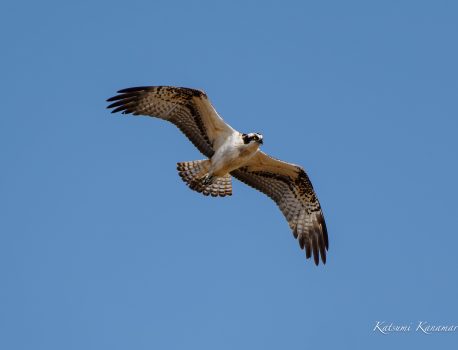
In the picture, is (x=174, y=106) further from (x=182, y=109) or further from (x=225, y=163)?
(x=225, y=163)

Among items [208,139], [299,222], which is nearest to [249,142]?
[208,139]

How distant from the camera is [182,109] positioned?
55.8ft

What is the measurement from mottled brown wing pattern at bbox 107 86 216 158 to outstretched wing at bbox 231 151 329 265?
1.14 m

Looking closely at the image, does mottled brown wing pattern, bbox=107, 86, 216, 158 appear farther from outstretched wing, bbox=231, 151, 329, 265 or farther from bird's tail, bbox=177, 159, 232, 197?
outstretched wing, bbox=231, 151, 329, 265

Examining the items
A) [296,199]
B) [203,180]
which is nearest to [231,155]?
[203,180]

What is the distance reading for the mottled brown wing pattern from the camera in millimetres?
16781

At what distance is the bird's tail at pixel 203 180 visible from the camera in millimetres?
17453

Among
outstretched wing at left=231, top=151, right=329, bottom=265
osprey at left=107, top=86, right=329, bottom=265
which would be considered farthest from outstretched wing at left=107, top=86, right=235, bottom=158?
outstretched wing at left=231, top=151, right=329, bottom=265

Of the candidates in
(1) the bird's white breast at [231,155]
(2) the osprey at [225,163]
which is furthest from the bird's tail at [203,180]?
(1) the bird's white breast at [231,155]

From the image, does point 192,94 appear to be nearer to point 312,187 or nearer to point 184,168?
point 184,168

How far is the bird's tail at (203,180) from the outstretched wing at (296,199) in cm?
42

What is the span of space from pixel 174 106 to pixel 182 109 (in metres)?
0.15

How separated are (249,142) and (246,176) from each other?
1.52m

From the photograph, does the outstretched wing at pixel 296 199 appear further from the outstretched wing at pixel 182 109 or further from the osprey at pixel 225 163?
the outstretched wing at pixel 182 109
